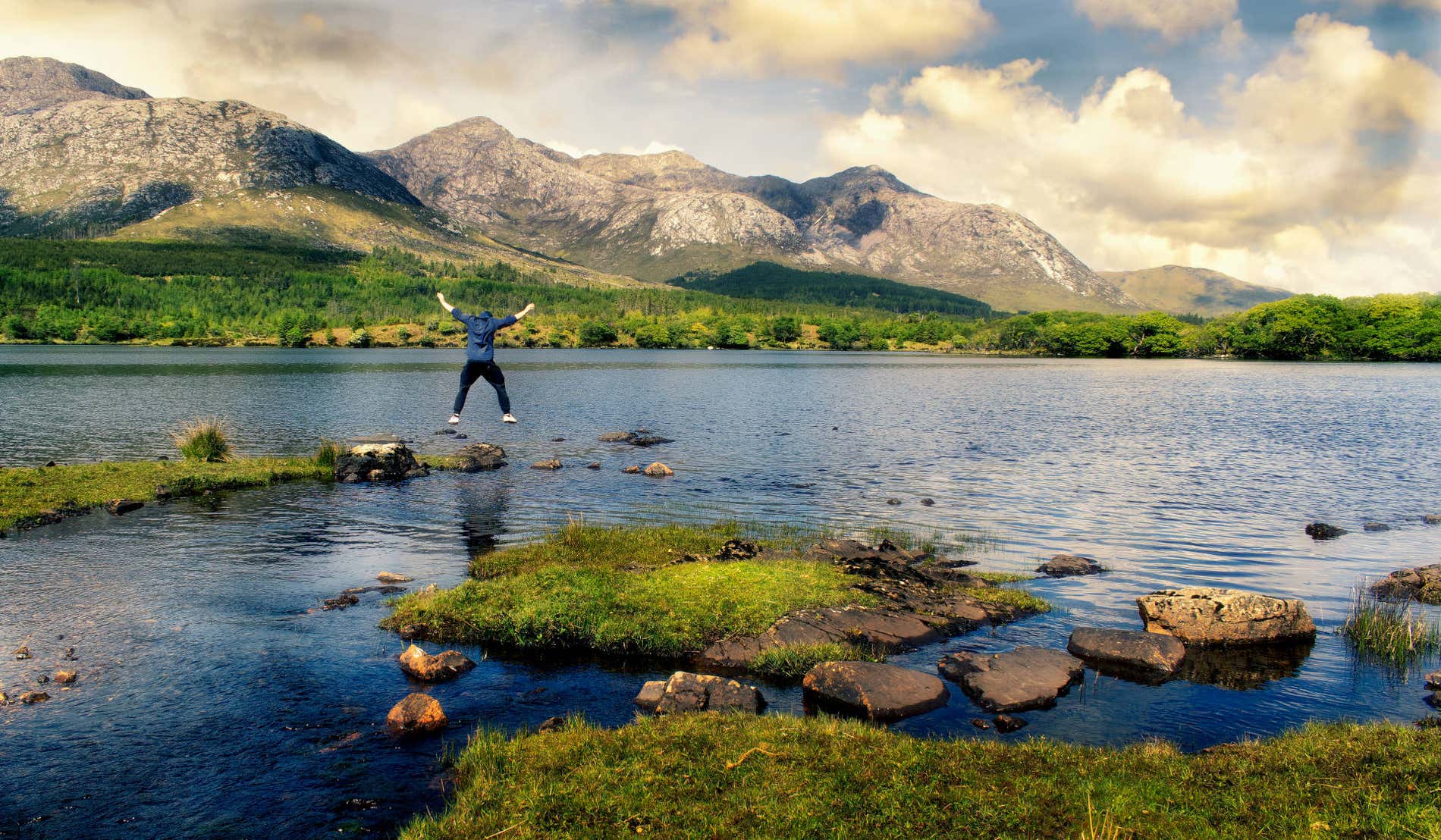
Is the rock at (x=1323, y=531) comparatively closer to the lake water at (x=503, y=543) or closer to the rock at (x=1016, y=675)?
the lake water at (x=503, y=543)

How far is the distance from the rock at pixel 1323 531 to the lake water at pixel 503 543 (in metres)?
0.55

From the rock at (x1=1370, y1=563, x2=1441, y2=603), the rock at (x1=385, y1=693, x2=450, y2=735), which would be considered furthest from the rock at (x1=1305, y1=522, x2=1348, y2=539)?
the rock at (x1=385, y1=693, x2=450, y2=735)

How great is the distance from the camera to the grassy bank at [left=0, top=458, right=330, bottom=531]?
969 inches

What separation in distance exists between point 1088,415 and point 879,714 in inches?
2570

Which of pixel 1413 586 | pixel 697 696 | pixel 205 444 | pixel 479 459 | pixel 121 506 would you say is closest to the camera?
pixel 697 696

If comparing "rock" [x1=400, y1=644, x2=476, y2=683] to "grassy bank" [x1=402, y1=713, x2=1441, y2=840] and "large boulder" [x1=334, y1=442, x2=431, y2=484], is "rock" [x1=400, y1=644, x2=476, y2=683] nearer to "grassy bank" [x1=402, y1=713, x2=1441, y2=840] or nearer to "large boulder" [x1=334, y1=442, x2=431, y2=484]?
"grassy bank" [x1=402, y1=713, x2=1441, y2=840]

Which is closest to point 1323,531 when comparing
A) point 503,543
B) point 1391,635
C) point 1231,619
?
point 1391,635

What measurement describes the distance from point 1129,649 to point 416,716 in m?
13.4

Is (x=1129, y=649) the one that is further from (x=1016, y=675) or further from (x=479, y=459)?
(x=479, y=459)

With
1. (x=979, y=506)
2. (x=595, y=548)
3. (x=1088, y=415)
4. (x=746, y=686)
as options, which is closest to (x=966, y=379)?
(x=1088, y=415)

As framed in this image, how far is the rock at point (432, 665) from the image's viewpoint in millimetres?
13586

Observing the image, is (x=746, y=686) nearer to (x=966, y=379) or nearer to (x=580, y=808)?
(x=580, y=808)

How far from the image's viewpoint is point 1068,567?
21.9 m

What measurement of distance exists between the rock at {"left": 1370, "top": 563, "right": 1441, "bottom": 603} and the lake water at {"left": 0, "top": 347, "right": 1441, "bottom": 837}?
3.07 feet
